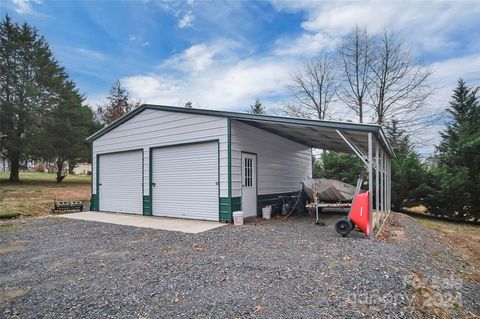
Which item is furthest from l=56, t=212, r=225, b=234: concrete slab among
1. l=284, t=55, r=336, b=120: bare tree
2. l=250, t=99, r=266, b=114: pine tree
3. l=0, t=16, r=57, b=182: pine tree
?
l=250, t=99, r=266, b=114: pine tree

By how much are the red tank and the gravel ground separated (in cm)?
28

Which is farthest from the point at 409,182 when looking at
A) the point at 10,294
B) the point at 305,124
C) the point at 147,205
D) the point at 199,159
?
the point at 10,294

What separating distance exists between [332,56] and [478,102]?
10.5 meters

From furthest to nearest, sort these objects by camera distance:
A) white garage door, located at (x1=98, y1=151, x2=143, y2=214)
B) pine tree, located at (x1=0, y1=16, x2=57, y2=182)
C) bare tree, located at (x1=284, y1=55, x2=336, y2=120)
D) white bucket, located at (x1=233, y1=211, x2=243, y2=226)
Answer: bare tree, located at (x1=284, y1=55, x2=336, y2=120)
pine tree, located at (x1=0, y1=16, x2=57, y2=182)
white garage door, located at (x1=98, y1=151, x2=143, y2=214)
white bucket, located at (x1=233, y1=211, x2=243, y2=226)

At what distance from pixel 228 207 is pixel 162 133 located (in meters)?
3.39

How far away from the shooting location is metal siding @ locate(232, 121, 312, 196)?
8.27 m

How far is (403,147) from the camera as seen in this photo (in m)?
20.4

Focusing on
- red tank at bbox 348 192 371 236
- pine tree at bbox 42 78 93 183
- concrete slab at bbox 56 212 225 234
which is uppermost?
pine tree at bbox 42 78 93 183

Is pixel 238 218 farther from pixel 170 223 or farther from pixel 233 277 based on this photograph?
pixel 233 277

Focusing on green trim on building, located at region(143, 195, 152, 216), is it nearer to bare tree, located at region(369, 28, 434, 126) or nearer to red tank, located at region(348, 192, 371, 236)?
red tank, located at region(348, 192, 371, 236)

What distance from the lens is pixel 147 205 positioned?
9.71m

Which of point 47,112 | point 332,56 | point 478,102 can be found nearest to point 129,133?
point 47,112

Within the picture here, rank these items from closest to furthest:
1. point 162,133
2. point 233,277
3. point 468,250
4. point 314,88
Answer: point 233,277 < point 468,250 < point 162,133 < point 314,88

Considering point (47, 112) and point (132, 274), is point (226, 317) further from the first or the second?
point (47, 112)
